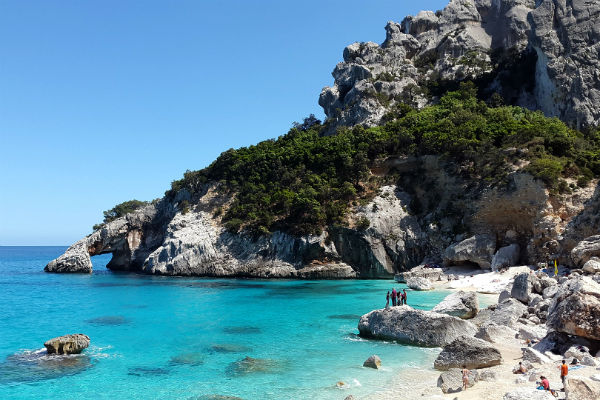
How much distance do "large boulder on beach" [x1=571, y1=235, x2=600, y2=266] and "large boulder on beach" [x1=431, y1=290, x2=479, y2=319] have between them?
11877mm

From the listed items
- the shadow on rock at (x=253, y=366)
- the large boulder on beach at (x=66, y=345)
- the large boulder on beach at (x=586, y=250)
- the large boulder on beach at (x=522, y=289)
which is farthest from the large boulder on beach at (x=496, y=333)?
the large boulder on beach at (x=66, y=345)

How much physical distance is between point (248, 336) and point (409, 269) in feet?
87.5

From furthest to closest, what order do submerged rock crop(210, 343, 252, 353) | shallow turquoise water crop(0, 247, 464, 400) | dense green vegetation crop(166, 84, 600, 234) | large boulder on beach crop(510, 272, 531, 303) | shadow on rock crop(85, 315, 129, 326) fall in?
1. dense green vegetation crop(166, 84, 600, 234)
2. shadow on rock crop(85, 315, 129, 326)
3. large boulder on beach crop(510, 272, 531, 303)
4. submerged rock crop(210, 343, 252, 353)
5. shallow turquoise water crop(0, 247, 464, 400)

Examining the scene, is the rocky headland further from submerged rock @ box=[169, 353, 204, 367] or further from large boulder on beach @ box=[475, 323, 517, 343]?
submerged rock @ box=[169, 353, 204, 367]

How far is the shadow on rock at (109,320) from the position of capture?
23.2m

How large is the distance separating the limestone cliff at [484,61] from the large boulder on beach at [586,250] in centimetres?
2637

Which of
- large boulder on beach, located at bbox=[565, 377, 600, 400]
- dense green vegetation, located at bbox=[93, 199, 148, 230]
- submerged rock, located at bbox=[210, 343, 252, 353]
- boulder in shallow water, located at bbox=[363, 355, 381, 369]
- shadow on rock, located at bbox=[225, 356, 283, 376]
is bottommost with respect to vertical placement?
submerged rock, located at bbox=[210, 343, 252, 353]

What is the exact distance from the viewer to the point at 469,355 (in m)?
13.5

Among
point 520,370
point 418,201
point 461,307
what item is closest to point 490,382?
point 520,370

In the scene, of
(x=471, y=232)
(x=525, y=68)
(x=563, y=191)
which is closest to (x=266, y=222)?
(x=471, y=232)

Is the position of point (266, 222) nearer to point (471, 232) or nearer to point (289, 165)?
point (289, 165)

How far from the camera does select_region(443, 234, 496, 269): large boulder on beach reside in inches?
1457

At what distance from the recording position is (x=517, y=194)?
37375 mm

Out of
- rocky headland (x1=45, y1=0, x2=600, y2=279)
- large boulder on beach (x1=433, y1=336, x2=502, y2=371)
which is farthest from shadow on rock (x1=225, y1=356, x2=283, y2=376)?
rocky headland (x1=45, y1=0, x2=600, y2=279)
